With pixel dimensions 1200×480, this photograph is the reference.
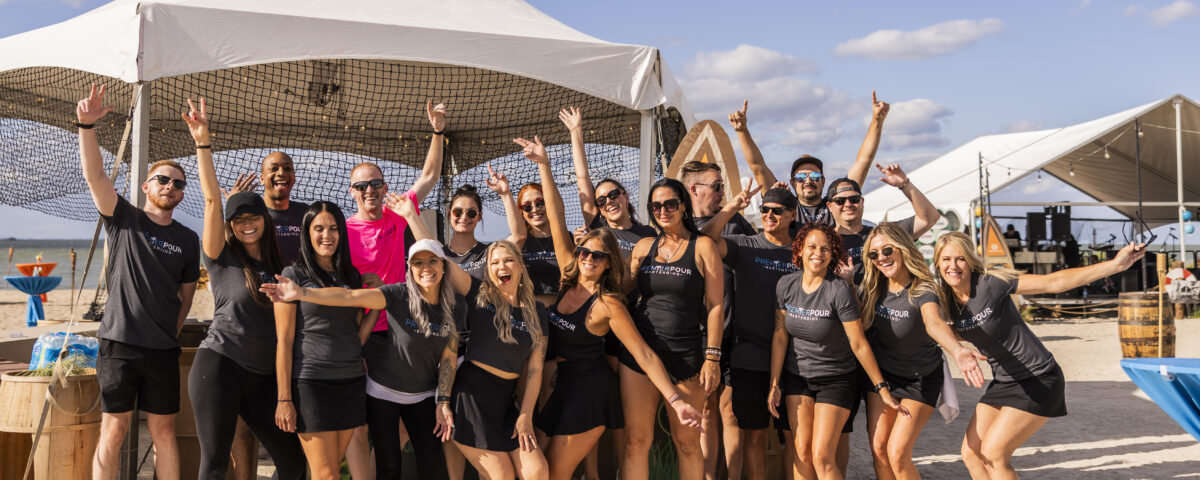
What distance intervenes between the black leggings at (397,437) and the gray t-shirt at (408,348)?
89 millimetres

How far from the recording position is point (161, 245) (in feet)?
11.5

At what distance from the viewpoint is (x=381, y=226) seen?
393 cm

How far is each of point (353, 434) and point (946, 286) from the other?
2.75 m

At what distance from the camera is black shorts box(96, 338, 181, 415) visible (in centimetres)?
338

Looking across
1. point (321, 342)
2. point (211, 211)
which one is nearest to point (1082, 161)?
point (321, 342)

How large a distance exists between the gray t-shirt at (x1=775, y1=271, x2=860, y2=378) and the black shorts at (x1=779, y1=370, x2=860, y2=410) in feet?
0.10

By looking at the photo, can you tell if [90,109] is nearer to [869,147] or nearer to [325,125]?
[869,147]

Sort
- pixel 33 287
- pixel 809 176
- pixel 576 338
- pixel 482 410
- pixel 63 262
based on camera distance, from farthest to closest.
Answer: pixel 63 262
pixel 33 287
pixel 809 176
pixel 576 338
pixel 482 410

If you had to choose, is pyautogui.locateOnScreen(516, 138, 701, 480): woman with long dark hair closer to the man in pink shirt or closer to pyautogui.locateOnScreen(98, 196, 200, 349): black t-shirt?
the man in pink shirt

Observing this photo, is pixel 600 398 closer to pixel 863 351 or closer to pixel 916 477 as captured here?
pixel 863 351

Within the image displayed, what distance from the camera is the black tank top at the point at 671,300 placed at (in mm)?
3602

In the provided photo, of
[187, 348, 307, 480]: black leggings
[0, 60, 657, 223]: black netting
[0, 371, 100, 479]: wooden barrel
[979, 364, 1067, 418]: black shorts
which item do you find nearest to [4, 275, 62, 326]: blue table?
[0, 60, 657, 223]: black netting

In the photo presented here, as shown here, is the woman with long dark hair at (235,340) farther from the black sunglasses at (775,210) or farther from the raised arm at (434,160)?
the black sunglasses at (775,210)

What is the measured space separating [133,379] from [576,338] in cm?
187
